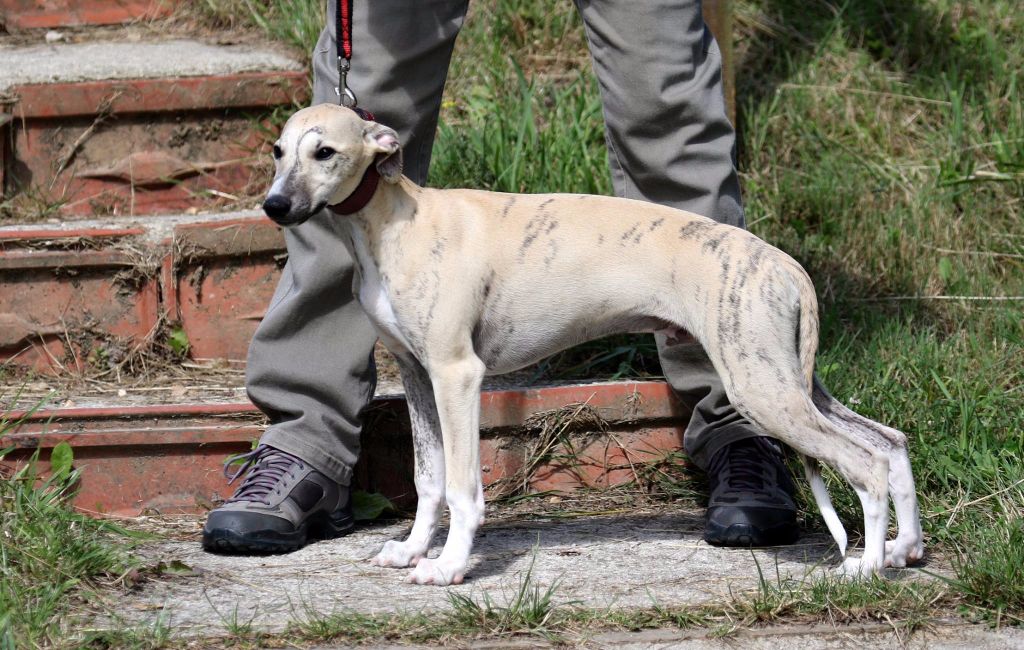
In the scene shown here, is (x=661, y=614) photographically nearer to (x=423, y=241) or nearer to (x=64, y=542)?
(x=423, y=241)

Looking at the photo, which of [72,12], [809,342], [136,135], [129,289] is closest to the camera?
[809,342]

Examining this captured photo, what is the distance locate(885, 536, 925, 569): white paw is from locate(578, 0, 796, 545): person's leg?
1.19 feet

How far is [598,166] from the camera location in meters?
4.13

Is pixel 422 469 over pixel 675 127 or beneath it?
beneath

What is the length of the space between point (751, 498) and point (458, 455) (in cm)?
85

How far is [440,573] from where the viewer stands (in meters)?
2.56

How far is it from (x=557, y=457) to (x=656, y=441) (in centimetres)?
31

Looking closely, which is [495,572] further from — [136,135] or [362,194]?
[136,135]

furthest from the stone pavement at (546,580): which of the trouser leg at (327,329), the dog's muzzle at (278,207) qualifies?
the dog's muzzle at (278,207)

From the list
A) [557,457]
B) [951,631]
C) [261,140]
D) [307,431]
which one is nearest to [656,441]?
[557,457]

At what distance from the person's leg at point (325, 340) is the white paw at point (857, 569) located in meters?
1.35

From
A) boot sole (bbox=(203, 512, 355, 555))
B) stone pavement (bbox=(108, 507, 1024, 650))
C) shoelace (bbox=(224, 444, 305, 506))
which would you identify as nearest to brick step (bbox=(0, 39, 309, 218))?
shoelace (bbox=(224, 444, 305, 506))

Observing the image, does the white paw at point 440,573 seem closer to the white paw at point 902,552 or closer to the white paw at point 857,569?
the white paw at point 857,569

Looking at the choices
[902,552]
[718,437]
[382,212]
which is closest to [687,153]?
[718,437]
